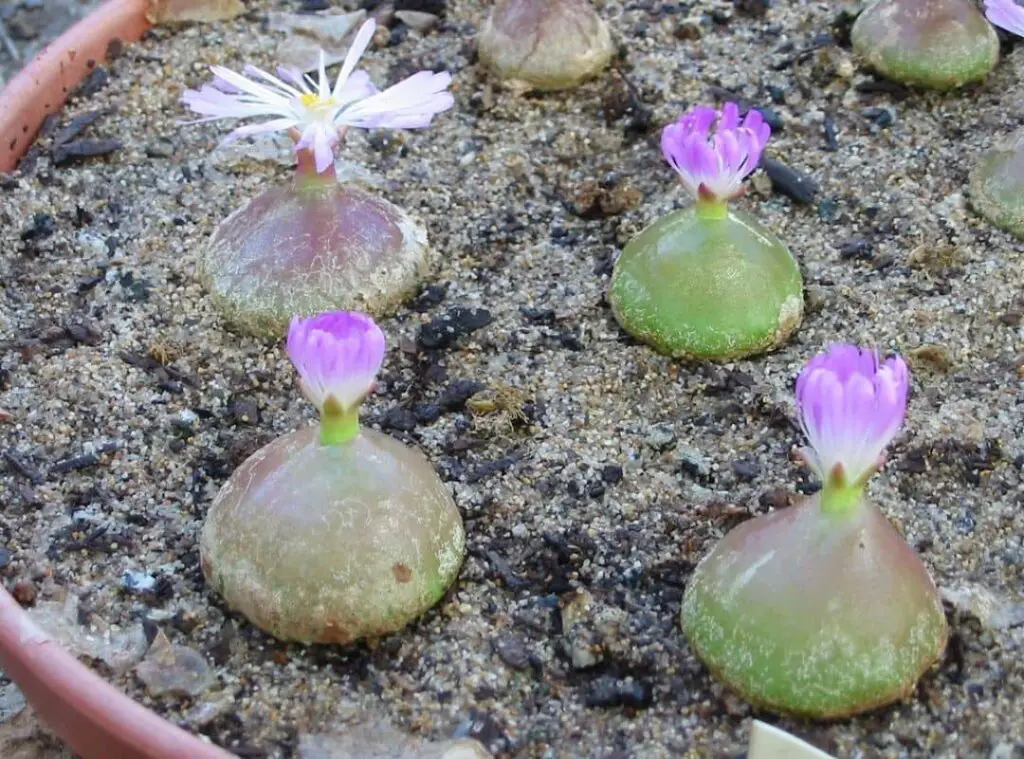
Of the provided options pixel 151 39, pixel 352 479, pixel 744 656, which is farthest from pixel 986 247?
pixel 151 39

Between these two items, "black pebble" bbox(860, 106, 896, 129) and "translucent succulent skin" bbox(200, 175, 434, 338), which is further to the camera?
"black pebble" bbox(860, 106, 896, 129)

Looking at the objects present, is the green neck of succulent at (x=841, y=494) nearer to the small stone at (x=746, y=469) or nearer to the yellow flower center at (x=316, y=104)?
the small stone at (x=746, y=469)

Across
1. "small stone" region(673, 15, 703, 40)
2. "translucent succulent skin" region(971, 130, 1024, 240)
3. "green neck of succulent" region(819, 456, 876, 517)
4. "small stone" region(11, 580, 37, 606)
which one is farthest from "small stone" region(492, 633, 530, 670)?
"small stone" region(673, 15, 703, 40)

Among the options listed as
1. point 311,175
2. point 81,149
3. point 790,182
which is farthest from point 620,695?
point 81,149

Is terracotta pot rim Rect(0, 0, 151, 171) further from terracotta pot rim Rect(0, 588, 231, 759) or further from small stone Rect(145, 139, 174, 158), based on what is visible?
terracotta pot rim Rect(0, 588, 231, 759)

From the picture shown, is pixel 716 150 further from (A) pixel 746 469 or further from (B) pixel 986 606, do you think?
(B) pixel 986 606

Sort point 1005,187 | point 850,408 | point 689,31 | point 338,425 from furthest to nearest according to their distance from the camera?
point 689,31 < point 1005,187 < point 338,425 < point 850,408
